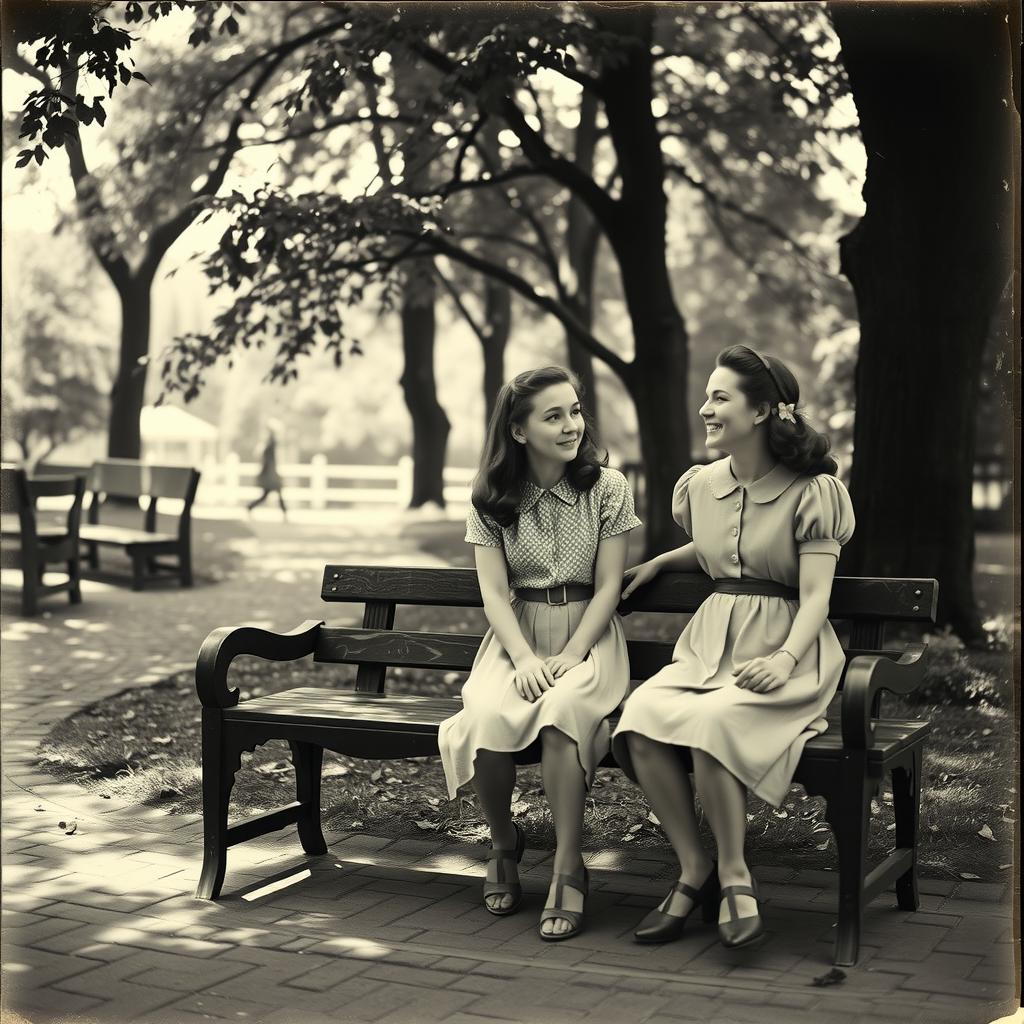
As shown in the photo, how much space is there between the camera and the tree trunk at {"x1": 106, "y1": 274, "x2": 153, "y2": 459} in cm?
2047

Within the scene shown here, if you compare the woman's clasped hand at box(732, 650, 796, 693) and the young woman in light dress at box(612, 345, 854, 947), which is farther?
the woman's clasped hand at box(732, 650, 796, 693)

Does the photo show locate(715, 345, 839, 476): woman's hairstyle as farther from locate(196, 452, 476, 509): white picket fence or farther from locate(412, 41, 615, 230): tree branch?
locate(196, 452, 476, 509): white picket fence

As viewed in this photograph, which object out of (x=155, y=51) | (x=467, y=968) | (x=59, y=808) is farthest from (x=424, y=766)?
(x=155, y=51)

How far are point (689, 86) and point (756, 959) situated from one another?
51.3 feet

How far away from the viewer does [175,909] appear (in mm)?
4539

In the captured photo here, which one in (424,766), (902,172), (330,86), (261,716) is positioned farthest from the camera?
(330,86)

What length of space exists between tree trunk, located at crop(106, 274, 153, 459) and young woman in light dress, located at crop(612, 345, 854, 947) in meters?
16.4

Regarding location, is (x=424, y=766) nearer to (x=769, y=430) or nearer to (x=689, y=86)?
(x=769, y=430)

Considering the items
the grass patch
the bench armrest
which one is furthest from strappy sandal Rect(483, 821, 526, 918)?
the bench armrest

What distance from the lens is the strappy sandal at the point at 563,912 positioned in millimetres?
4230

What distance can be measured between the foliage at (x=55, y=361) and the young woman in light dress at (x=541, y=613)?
27709 mm

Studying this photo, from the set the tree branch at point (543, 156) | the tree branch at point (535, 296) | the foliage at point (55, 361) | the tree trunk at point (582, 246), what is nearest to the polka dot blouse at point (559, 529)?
the tree branch at point (543, 156)

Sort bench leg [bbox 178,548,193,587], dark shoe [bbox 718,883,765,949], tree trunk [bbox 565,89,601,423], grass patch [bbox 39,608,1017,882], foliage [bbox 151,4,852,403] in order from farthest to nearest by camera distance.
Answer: tree trunk [bbox 565,89,601,423] → bench leg [bbox 178,548,193,587] → foliage [bbox 151,4,852,403] → grass patch [bbox 39,608,1017,882] → dark shoe [bbox 718,883,765,949]

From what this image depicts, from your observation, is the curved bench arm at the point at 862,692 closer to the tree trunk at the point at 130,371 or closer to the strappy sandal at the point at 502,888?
the strappy sandal at the point at 502,888
